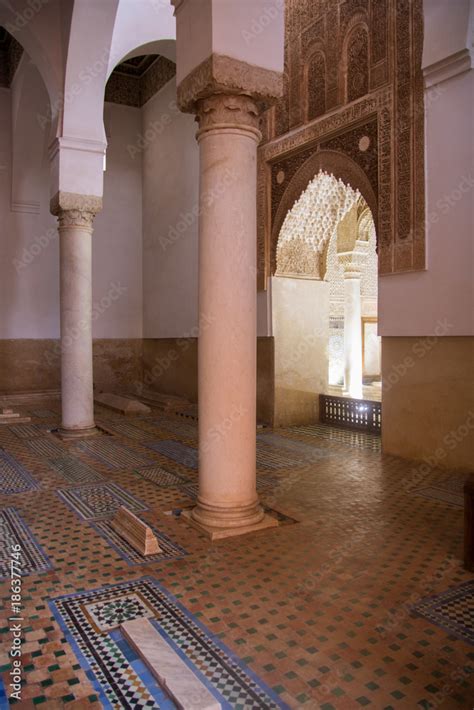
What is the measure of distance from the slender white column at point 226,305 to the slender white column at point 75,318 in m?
3.22

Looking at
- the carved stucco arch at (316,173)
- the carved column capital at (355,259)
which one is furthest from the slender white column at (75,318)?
the carved column capital at (355,259)

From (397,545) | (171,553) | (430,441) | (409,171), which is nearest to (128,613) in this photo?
(171,553)

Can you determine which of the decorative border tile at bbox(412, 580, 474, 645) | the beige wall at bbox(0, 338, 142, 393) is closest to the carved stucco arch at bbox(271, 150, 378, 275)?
the decorative border tile at bbox(412, 580, 474, 645)

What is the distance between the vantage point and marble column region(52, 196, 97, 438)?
616 centimetres

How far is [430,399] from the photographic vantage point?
4828 millimetres

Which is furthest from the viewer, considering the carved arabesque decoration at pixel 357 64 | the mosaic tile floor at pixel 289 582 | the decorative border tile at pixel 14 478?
the carved arabesque decoration at pixel 357 64

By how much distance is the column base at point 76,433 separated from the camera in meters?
6.18

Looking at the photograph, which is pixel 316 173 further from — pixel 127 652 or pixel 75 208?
pixel 127 652

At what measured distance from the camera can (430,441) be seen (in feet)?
15.9

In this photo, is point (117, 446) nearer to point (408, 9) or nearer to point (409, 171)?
point (409, 171)

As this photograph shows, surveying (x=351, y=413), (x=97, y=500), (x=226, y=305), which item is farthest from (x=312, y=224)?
(x=97, y=500)

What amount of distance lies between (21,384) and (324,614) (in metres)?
8.39

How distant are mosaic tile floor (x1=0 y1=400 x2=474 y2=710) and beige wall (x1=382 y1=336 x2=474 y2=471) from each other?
0.93 ft

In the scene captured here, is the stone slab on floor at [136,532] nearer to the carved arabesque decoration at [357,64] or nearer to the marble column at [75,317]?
the marble column at [75,317]
